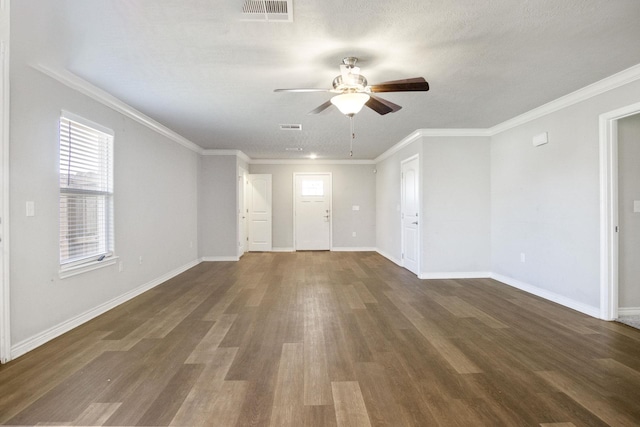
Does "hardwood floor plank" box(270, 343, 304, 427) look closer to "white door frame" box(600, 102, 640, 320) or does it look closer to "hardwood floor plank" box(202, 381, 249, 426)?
"hardwood floor plank" box(202, 381, 249, 426)

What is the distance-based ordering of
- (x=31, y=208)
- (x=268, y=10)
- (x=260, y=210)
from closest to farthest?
(x=268, y=10) < (x=31, y=208) < (x=260, y=210)

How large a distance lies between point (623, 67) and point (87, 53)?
4.62 meters

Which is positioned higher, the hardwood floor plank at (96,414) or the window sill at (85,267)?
the window sill at (85,267)

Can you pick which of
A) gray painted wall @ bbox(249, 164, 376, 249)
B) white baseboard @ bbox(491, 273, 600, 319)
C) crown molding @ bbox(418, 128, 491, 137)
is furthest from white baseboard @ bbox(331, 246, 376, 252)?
crown molding @ bbox(418, 128, 491, 137)

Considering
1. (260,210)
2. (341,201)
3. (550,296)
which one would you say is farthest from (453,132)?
(260,210)

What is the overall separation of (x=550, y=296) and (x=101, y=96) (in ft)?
18.8

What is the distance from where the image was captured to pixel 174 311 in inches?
141

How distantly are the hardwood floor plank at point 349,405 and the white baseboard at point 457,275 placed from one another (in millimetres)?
3465

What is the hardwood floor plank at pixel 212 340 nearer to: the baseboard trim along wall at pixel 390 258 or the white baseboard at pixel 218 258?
the white baseboard at pixel 218 258

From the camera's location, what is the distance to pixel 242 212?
763 centimetres

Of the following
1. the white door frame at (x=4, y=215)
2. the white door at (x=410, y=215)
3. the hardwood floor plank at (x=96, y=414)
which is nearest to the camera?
the hardwood floor plank at (x=96, y=414)

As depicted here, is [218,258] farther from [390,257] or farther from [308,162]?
[390,257]

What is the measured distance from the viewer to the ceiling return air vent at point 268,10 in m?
1.96

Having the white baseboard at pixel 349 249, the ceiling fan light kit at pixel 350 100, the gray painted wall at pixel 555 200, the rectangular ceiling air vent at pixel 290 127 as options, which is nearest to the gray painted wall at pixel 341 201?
the white baseboard at pixel 349 249
